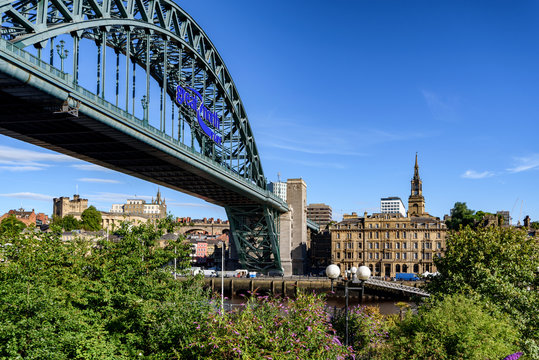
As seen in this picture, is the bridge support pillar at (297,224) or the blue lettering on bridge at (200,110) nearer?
the blue lettering on bridge at (200,110)

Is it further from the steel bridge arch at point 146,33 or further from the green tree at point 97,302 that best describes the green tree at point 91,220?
the green tree at point 97,302

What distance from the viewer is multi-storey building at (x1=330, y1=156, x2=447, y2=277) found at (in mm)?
93562

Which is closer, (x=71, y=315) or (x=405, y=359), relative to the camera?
(x=71, y=315)

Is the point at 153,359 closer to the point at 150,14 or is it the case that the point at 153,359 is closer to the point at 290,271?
the point at 150,14

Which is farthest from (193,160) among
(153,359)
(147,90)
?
(153,359)

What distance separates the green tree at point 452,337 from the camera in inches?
708

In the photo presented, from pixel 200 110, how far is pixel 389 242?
162ft

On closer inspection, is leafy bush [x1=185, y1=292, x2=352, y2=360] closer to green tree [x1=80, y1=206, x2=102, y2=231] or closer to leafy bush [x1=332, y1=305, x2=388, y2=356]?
leafy bush [x1=332, y1=305, x2=388, y2=356]

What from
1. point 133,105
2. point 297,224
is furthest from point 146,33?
point 297,224

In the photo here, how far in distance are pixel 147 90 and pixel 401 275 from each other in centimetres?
5969

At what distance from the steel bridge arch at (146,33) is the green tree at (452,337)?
975 inches

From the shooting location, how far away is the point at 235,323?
1482 centimetres

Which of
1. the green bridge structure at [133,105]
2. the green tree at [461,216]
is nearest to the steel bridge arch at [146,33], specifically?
the green bridge structure at [133,105]

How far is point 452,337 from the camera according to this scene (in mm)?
18266
